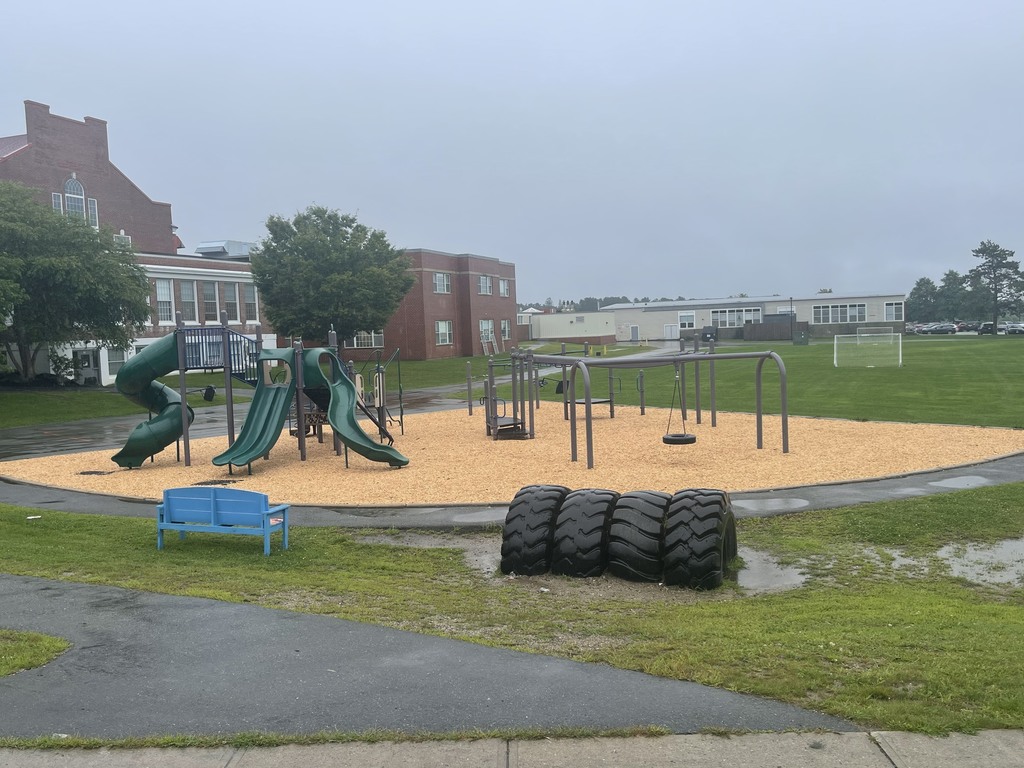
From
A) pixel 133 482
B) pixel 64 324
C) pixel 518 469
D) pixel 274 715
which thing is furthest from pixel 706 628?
pixel 64 324

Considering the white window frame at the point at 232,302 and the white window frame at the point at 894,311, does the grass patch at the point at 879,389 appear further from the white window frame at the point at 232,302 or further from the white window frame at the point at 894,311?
the white window frame at the point at 894,311

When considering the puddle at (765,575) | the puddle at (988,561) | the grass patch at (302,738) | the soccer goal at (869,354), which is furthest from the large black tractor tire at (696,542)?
the soccer goal at (869,354)

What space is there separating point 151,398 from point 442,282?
165 feet

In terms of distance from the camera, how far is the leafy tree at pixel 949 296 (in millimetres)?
113438

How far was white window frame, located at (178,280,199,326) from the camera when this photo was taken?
192ft

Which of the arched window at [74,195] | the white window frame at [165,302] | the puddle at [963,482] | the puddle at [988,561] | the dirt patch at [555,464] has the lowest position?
the puddle at [988,561]

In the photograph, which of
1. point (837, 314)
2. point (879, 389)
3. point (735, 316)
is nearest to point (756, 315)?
point (735, 316)

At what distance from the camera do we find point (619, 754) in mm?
4555

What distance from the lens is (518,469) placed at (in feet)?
53.9

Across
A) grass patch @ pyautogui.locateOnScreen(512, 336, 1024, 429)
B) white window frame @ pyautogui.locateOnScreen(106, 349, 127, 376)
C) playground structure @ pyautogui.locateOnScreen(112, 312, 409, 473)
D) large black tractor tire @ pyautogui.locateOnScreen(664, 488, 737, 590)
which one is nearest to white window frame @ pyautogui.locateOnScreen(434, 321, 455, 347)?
grass patch @ pyautogui.locateOnScreen(512, 336, 1024, 429)

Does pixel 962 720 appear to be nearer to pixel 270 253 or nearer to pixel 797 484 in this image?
pixel 797 484

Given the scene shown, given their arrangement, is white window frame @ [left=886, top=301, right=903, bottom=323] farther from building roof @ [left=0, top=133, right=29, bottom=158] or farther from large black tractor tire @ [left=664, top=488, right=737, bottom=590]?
large black tractor tire @ [left=664, top=488, right=737, bottom=590]

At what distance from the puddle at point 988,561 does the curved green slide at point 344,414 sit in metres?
10.3

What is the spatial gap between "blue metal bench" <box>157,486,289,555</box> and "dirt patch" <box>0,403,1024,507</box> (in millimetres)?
2991
